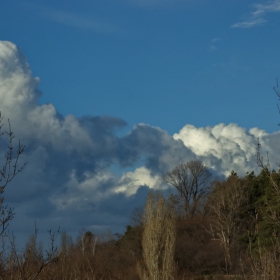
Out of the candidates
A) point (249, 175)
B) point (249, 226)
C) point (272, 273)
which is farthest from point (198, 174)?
point (272, 273)

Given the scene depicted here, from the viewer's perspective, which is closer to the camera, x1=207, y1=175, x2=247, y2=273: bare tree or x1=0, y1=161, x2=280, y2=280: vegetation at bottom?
x1=0, y1=161, x2=280, y2=280: vegetation at bottom

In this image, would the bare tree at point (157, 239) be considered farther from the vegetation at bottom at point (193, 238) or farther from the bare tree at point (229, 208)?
the bare tree at point (229, 208)

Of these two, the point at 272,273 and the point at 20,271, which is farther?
the point at 272,273

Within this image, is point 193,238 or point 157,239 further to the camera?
point 193,238

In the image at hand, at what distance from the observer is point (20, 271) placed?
9008mm

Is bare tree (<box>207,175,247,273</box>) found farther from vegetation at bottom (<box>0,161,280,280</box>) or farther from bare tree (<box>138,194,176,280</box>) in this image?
bare tree (<box>138,194,176,280</box>)

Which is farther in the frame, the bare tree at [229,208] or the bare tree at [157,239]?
the bare tree at [229,208]

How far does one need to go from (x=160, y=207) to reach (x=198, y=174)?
3395cm

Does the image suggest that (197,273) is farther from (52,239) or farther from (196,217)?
(52,239)

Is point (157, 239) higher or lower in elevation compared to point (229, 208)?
lower

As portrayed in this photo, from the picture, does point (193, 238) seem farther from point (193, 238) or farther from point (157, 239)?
point (157, 239)

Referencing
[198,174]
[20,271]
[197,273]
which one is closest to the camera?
[20,271]

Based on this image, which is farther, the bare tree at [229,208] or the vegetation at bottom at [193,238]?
the bare tree at [229,208]

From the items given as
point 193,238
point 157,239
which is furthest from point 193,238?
point 157,239
